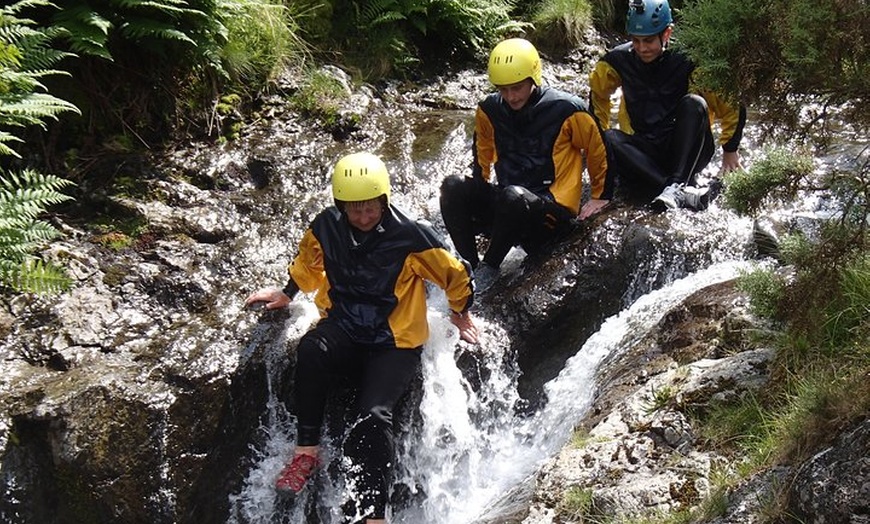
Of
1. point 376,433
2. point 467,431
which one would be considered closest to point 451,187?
point 467,431

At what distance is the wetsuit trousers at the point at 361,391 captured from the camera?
4.91 m

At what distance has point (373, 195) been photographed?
5102 millimetres

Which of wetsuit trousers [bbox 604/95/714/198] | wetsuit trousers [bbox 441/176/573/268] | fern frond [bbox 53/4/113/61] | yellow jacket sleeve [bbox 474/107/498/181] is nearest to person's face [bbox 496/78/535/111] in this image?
yellow jacket sleeve [bbox 474/107/498/181]

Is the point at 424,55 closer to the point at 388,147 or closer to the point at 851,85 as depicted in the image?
the point at 388,147

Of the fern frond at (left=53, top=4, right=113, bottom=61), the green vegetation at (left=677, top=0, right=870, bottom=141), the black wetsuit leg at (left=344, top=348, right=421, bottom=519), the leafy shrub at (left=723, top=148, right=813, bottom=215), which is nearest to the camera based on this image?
the green vegetation at (left=677, top=0, right=870, bottom=141)

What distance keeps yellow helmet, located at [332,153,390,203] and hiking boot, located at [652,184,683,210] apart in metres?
2.71

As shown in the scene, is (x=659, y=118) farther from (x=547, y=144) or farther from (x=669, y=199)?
(x=547, y=144)

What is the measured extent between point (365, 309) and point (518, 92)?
2263 millimetres

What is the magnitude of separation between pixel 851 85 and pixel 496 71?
3.53 meters

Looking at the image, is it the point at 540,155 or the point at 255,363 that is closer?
the point at 255,363

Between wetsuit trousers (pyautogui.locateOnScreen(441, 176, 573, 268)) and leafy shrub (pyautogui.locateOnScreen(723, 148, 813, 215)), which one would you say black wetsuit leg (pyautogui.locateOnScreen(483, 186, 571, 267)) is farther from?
leafy shrub (pyautogui.locateOnScreen(723, 148, 813, 215))

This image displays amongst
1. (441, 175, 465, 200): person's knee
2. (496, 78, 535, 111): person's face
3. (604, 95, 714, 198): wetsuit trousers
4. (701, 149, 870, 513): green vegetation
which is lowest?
(701, 149, 870, 513): green vegetation

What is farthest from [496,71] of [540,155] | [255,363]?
[255,363]

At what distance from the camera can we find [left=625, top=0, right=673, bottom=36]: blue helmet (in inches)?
263
